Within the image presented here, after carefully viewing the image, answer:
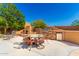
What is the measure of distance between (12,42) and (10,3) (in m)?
0.95

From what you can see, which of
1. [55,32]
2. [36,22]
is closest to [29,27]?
[36,22]

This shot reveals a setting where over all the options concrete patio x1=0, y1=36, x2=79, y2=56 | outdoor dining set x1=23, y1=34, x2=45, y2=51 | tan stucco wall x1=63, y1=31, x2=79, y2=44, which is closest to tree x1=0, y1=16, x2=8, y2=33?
concrete patio x1=0, y1=36, x2=79, y2=56

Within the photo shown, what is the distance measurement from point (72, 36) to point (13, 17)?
1517 millimetres

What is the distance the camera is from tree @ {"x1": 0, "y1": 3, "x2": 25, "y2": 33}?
681 cm

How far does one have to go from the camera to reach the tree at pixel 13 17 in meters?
6.81

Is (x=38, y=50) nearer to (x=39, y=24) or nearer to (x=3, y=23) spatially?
(x=39, y=24)

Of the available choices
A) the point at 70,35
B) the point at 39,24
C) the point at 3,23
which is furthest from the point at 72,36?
the point at 3,23

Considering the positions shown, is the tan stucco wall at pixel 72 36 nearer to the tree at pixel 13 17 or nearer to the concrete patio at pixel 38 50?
the concrete patio at pixel 38 50

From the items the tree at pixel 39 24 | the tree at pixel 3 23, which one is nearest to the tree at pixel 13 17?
the tree at pixel 3 23

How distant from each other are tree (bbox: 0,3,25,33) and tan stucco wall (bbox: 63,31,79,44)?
1.09 metres

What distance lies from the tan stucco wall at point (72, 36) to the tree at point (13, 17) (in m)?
1.09

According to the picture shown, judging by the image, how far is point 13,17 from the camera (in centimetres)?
686

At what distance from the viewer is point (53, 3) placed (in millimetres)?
6762

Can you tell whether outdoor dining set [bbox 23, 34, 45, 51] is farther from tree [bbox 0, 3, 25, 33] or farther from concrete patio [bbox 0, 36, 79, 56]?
tree [bbox 0, 3, 25, 33]
